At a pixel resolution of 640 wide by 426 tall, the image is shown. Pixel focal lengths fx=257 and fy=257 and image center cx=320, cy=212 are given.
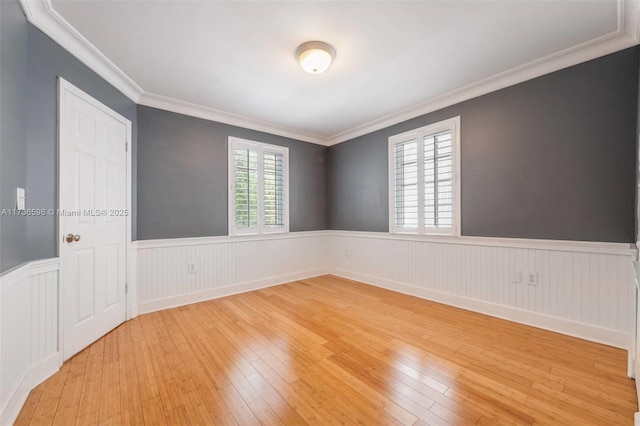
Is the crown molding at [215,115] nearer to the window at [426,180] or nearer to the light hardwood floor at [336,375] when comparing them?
the window at [426,180]

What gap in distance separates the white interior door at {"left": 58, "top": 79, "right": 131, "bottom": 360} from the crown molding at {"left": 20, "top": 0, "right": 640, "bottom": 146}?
37 centimetres

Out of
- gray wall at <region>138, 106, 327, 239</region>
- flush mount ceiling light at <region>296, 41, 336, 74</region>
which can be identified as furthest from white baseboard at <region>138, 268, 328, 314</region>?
flush mount ceiling light at <region>296, 41, 336, 74</region>

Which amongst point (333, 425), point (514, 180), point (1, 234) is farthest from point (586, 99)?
point (1, 234)

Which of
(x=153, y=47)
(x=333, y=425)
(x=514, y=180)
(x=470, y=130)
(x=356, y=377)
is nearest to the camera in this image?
(x=333, y=425)

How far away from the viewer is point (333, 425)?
1.47 metres

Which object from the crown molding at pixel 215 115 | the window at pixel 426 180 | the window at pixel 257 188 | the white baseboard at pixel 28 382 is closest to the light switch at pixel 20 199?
the white baseboard at pixel 28 382

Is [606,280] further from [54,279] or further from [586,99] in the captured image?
[54,279]

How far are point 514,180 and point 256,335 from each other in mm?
3285

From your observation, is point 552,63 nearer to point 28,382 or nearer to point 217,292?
point 217,292

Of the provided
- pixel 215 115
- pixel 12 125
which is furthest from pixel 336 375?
pixel 215 115

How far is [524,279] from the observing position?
2.81m

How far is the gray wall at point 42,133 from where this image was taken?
1.91 m

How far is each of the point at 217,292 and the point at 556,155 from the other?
4.48 meters

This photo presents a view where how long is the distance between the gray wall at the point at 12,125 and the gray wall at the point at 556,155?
Result: 4077 millimetres
